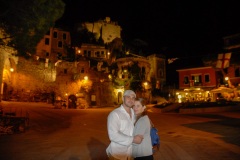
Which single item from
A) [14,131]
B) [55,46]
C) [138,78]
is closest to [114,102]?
[138,78]

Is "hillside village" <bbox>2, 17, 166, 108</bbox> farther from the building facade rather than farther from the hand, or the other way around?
the hand

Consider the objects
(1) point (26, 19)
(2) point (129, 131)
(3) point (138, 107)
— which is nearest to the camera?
(2) point (129, 131)

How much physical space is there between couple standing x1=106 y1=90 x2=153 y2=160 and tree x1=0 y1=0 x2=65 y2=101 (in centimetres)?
815

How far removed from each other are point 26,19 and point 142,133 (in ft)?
28.6

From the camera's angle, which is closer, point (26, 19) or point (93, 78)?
point (26, 19)

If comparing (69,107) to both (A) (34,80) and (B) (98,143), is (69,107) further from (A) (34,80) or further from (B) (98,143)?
(B) (98,143)

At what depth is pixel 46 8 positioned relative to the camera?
9.96 m

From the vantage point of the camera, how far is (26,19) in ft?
31.6

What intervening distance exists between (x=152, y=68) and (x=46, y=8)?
129 ft

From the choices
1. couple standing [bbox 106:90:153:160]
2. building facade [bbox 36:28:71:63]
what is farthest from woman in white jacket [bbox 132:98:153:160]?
building facade [bbox 36:28:71:63]

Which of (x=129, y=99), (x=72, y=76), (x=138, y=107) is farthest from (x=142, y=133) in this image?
(x=72, y=76)

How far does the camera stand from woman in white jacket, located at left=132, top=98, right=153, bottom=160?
11.9 ft

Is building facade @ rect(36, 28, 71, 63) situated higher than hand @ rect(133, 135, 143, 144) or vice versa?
building facade @ rect(36, 28, 71, 63)

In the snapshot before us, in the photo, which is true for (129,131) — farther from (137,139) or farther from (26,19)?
(26,19)
